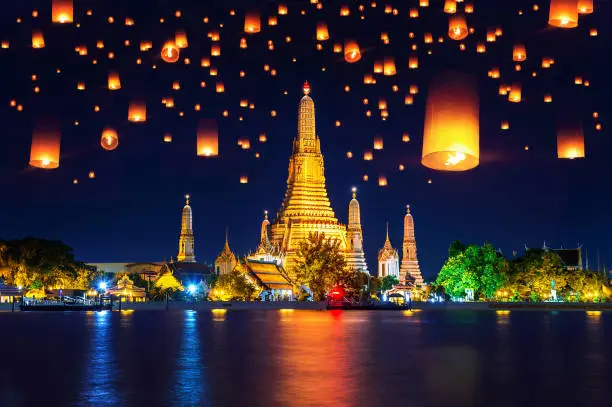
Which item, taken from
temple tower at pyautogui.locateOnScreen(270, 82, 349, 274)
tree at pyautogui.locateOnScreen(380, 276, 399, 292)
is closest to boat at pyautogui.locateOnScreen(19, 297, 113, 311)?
temple tower at pyautogui.locateOnScreen(270, 82, 349, 274)

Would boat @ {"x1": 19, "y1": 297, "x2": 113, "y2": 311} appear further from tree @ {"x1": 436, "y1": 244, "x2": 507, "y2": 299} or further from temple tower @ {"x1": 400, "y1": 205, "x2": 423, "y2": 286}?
temple tower @ {"x1": 400, "y1": 205, "x2": 423, "y2": 286}

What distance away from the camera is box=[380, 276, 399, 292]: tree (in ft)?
401

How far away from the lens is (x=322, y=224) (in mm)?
107062

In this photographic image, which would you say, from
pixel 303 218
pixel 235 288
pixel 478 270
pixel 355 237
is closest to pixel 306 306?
pixel 235 288

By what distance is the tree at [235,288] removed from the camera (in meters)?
81.9

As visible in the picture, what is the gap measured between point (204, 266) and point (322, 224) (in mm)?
17801

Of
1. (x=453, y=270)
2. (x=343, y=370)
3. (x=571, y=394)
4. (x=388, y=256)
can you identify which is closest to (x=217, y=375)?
(x=343, y=370)

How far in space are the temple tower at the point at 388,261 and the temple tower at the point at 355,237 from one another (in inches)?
663

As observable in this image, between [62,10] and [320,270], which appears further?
[320,270]

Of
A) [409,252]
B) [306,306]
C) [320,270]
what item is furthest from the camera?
[409,252]

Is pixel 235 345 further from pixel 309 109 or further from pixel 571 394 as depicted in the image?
pixel 309 109

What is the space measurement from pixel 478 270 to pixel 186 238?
182ft

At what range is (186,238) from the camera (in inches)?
4820

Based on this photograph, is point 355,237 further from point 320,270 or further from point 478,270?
point 478,270
